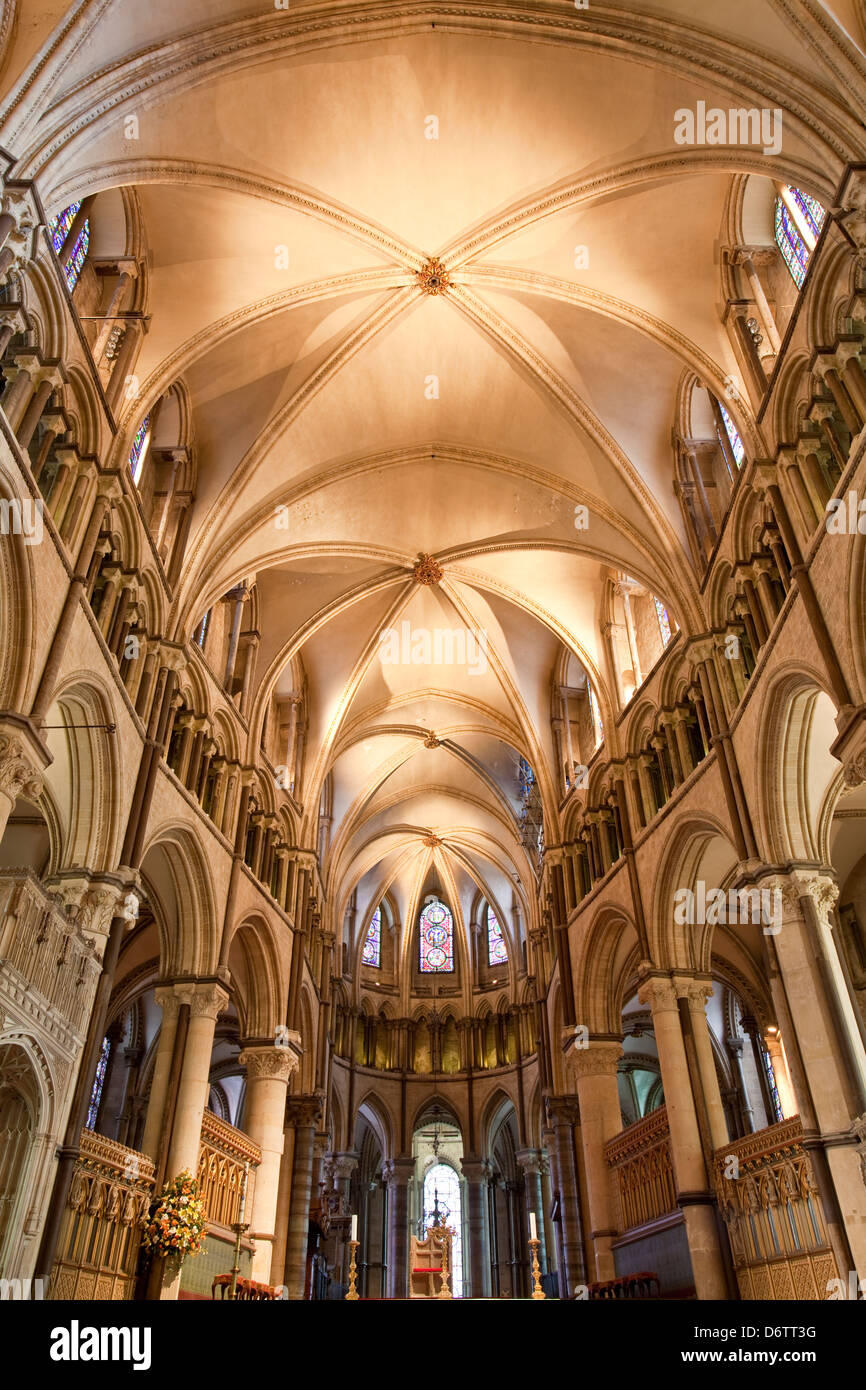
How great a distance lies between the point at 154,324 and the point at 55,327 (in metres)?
3.50

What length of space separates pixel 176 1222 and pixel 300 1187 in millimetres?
9339

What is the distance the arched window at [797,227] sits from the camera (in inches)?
513

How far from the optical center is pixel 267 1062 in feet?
63.3

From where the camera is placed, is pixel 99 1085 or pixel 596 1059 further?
pixel 99 1085

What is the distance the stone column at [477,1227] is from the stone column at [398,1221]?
1.93m

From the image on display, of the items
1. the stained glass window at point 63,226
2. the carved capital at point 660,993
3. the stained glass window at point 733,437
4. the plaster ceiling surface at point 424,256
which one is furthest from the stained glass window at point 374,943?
the stained glass window at point 63,226

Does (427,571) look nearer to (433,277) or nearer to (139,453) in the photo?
(433,277)

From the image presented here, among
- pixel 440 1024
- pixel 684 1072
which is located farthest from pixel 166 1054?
pixel 440 1024

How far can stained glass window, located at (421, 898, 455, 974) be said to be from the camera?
3569cm

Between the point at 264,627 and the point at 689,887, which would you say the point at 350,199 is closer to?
the point at 264,627

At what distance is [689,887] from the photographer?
675 inches

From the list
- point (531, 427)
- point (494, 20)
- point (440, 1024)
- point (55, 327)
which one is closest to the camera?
point (55, 327)

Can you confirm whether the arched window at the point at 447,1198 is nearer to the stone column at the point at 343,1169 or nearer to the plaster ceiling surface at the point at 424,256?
the stone column at the point at 343,1169

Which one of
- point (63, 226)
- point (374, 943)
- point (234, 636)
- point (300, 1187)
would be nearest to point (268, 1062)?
point (300, 1187)
